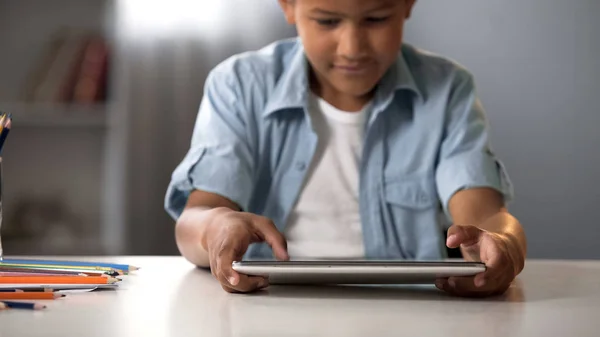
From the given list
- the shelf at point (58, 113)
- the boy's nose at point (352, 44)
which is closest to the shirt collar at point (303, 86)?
the boy's nose at point (352, 44)

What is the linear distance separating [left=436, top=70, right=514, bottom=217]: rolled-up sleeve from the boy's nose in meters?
0.22

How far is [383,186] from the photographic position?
1355 mm

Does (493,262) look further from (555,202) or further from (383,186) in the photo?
(555,202)

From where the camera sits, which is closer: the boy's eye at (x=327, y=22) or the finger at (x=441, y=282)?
the finger at (x=441, y=282)

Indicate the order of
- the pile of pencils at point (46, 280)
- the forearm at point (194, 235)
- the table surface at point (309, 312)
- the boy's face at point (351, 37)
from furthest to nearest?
1. the boy's face at point (351, 37)
2. the forearm at point (194, 235)
3. the pile of pencils at point (46, 280)
4. the table surface at point (309, 312)

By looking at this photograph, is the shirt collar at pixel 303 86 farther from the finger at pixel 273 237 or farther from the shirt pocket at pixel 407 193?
the finger at pixel 273 237

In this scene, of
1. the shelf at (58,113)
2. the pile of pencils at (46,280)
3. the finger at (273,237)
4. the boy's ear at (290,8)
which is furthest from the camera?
the shelf at (58,113)

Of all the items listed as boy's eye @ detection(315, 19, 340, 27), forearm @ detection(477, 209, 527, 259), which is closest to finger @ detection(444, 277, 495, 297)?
forearm @ detection(477, 209, 527, 259)

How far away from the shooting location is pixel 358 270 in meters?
0.72

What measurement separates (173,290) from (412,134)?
646 mm

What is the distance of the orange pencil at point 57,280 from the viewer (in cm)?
75

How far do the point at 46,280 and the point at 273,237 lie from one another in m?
0.23

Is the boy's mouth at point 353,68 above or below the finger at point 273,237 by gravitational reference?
above

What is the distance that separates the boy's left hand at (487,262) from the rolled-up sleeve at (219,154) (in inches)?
18.4
